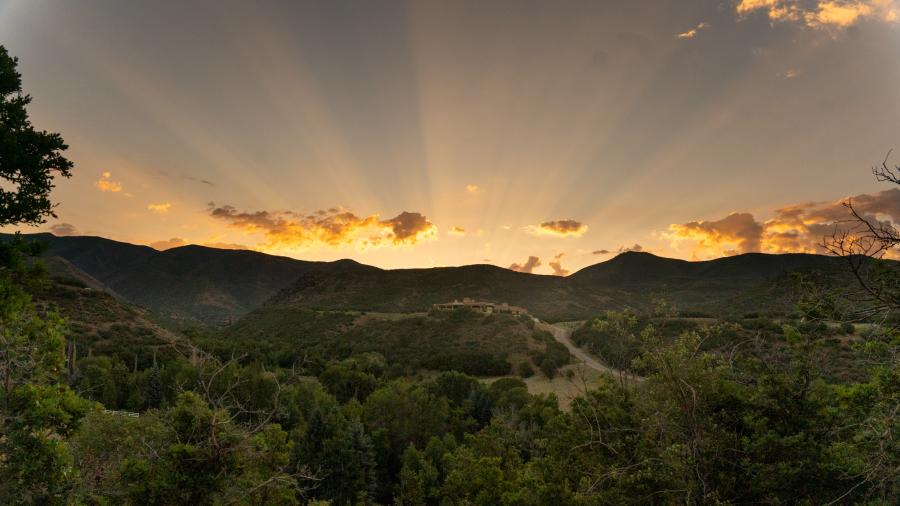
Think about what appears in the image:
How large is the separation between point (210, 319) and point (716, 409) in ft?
577

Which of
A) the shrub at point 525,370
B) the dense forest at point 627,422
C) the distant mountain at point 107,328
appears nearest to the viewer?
the dense forest at point 627,422

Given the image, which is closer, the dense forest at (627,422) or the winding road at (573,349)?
the dense forest at (627,422)

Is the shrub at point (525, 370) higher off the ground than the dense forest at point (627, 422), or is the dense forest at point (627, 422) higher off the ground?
the dense forest at point (627, 422)

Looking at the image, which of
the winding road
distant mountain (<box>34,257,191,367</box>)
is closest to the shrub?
the winding road

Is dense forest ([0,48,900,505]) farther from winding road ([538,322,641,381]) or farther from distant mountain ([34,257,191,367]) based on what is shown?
winding road ([538,322,641,381])

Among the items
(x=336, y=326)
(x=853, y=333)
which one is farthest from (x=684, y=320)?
(x=336, y=326)

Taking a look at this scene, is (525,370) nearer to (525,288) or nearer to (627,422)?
(627,422)

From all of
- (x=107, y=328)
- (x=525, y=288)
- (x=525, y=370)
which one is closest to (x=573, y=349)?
(x=525, y=370)

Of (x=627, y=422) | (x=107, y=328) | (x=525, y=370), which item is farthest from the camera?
(x=525, y=370)

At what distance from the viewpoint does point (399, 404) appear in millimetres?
42781

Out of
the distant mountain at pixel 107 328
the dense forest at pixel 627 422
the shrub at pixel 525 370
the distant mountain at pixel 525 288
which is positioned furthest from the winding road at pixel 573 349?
the distant mountain at pixel 107 328

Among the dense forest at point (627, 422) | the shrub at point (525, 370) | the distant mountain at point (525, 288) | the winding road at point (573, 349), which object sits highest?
the distant mountain at point (525, 288)

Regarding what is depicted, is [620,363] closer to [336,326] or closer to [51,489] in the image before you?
[51,489]

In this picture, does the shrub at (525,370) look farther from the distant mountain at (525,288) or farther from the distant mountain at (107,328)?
the distant mountain at (525,288)
